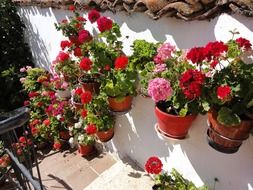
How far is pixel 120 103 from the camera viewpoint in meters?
3.18

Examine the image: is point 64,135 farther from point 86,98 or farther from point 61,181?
Result: point 86,98

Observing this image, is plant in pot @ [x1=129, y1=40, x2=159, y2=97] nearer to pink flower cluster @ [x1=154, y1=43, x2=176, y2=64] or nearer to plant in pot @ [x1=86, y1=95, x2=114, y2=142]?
pink flower cluster @ [x1=154, y1=43, x2=176, y2=64]

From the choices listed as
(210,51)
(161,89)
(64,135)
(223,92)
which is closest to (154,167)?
(161,89)

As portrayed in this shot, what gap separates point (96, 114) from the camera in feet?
12.2

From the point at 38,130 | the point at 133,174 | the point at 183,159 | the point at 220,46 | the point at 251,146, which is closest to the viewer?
the point at 220,46

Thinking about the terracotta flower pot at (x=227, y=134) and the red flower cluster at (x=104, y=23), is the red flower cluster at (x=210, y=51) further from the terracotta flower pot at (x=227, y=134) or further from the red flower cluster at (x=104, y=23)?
the red flower cluster at (x=104, y=23)

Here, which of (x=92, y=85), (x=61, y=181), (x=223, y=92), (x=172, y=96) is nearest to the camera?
(x=223, y=92)

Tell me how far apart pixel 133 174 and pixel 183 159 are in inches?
35.2

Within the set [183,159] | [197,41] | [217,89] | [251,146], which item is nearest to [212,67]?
[217,89]

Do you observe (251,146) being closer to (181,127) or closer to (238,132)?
(238,132)

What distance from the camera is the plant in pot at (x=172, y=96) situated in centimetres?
222

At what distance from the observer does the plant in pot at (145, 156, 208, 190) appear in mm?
2908

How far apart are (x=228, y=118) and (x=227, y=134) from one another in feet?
0.49

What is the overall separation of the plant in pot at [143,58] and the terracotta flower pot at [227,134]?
802 millimetres
